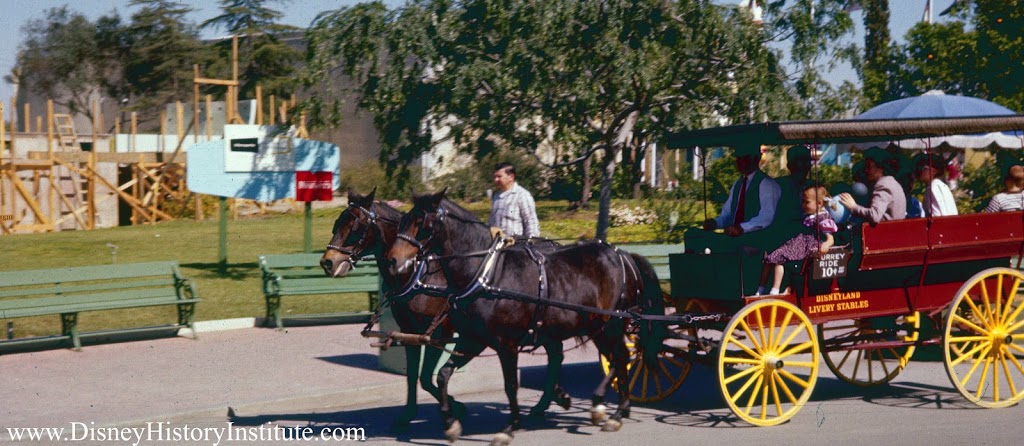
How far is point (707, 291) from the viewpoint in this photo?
363 inches

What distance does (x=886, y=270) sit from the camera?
9.45 m

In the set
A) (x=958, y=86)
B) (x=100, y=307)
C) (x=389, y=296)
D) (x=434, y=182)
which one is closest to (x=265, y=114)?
(x=434, y=182)

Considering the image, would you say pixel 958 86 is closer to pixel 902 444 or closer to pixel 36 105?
pixel 902 444

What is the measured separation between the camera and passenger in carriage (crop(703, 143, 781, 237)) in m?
8.96

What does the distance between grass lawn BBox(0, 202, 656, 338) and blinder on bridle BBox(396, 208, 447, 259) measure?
7.75m

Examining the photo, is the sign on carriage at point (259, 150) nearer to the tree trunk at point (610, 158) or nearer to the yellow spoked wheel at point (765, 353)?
the tree trunk at point (610, 158)

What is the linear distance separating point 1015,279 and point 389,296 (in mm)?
5343

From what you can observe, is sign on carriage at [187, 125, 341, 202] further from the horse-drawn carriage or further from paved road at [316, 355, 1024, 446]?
the horse-drawn carriage

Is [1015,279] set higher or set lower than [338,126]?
lower

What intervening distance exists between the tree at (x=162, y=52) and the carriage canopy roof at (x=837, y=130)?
3757 cm

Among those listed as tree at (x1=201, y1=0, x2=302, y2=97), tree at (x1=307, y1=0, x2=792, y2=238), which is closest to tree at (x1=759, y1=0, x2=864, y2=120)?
tree at (x1=307, y1=0, x2=792, y2=238)

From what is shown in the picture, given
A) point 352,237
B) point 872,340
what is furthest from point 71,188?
point 872,340

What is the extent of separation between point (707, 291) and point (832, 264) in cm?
100

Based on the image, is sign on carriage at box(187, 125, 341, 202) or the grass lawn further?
sign on carriage at box(187, 125, 341, 202)
